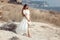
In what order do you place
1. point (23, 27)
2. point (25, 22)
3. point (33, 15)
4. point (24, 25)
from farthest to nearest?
point (33, 15) → point (23, 27) → point (24, 25) → point (25, 22)

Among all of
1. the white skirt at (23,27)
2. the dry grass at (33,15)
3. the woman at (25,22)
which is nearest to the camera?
the woman at (25,22)

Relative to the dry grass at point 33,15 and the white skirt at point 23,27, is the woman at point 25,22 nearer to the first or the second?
the white skirt at point 23,27

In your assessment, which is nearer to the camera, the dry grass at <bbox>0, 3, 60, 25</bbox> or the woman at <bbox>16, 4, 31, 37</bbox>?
the woman at <bbox>16, 4, 31, 37</bbox>

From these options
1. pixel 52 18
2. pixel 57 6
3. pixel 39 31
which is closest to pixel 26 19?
pixel 39 31

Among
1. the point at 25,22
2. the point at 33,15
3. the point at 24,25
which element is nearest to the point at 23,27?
the point at 24,25

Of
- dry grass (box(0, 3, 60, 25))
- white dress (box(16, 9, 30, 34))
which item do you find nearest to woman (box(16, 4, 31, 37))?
white dress (box(16, 9, 30, 34))

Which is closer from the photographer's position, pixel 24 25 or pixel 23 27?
pixel 24 25

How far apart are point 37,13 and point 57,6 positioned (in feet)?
16.1

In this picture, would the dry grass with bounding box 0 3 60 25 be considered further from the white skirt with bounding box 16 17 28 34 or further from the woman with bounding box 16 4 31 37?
the woman with bounding box 16 4 31 37

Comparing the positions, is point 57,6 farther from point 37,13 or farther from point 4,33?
point 4,33

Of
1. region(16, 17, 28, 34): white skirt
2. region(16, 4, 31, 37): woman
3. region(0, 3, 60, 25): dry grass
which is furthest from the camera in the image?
region(0, 3, 60, 25): dry grass

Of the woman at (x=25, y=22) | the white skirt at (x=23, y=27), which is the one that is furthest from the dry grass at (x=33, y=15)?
the woman at (x=25, y=22)

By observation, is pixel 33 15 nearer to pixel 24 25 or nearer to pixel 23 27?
pixel 23 27

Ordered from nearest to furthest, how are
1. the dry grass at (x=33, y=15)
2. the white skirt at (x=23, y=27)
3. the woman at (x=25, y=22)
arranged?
1. the woman at (x=25, y=22)
2. the white skirt at (x=23, y=27)
3. the dry grass at (x=33, y=15)
